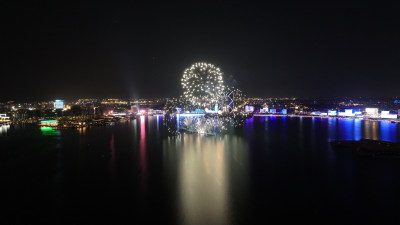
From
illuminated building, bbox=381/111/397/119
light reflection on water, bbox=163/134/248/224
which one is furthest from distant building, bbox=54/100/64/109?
illuminated building, bbox=381/111/397/119

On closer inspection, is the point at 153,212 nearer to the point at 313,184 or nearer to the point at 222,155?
the point at 313,184

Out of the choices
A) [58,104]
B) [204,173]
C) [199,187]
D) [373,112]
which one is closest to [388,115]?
[373,112]

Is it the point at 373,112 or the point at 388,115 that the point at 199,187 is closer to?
the point at 388,115

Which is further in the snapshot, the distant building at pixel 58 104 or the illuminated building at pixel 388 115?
the distant building at pixel 58 104

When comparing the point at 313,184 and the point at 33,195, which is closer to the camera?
the point at 33,195

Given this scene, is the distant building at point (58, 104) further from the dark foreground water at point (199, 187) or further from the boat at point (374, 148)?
the boat at point (374, 148)

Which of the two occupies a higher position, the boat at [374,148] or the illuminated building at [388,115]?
the illuminated building at [388,115]

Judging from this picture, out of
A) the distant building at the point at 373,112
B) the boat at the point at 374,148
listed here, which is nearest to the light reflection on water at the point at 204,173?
the boat at the point at 374,148

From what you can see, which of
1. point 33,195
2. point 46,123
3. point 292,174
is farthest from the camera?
point 46,123

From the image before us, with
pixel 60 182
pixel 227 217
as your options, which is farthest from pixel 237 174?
pixel 60 182
